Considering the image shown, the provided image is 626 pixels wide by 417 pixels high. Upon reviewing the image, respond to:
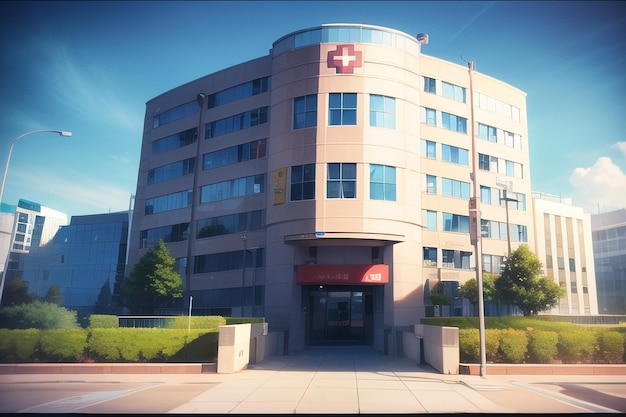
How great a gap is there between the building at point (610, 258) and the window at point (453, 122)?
2991 inches

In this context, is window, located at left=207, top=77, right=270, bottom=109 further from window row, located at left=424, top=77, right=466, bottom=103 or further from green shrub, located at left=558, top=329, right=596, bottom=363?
green shrub, located at left=558, top=329, right=596, bottom=363

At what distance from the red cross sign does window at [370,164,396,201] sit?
7300 mm

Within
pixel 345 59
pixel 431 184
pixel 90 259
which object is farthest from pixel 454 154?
pixel 90 259

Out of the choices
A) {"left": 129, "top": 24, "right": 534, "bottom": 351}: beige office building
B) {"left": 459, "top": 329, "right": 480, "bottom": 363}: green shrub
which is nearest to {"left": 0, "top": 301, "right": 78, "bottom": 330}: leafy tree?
{"left": 129, "top": 24, "right": 534, "bottom": 351}: beige office building

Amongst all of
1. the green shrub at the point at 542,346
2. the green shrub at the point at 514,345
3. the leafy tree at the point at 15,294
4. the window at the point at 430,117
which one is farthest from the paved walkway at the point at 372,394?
the leafy tree at the point at 15,294

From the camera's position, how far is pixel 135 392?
51.4 ft

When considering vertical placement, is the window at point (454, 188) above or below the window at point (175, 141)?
below

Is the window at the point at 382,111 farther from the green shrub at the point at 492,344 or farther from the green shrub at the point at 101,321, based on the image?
the green shrub at the point at 101,321

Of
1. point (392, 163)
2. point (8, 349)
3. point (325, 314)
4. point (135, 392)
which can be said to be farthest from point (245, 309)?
point (135, 392)

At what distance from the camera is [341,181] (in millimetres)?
32812

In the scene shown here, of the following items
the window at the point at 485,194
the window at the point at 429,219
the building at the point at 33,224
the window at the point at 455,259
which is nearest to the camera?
the window at the point at 429,219

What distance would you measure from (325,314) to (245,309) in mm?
6806

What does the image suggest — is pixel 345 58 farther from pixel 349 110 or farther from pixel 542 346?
pixel 542 346

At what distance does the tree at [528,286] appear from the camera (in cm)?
3588
